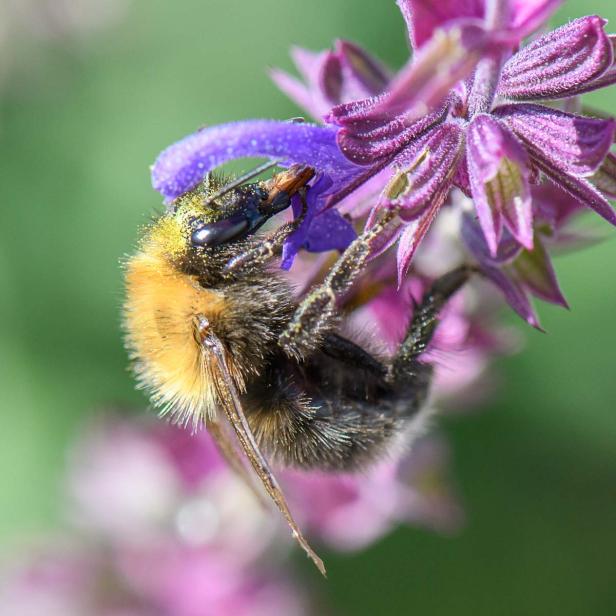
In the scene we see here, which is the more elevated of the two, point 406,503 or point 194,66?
point 194,66

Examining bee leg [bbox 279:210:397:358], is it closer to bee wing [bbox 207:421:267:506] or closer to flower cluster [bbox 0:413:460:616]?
bee wing [bbox 207:421:267:506]

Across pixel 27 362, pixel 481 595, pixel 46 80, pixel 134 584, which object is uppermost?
pixel 46 80

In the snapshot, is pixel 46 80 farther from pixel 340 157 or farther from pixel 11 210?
pixel 340 157

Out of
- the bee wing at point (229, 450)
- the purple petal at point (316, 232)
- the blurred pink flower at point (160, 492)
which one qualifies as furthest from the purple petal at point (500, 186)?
the blurred pink flower at point (160, 492)

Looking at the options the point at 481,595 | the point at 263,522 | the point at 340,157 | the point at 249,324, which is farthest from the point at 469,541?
the point at 340,157

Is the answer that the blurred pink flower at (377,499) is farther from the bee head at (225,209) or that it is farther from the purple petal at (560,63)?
the purple petal at (560,63)

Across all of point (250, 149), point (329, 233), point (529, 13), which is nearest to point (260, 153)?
point (250, 149)

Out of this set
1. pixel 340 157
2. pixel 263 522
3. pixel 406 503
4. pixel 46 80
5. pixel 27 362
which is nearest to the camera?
pixel 340 157

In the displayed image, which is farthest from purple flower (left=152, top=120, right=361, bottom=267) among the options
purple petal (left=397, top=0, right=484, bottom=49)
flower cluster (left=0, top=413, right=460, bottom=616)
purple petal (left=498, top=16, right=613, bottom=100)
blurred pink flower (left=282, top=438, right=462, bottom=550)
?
flower cluster (left=0, top=413, right=460, bottom=616)
